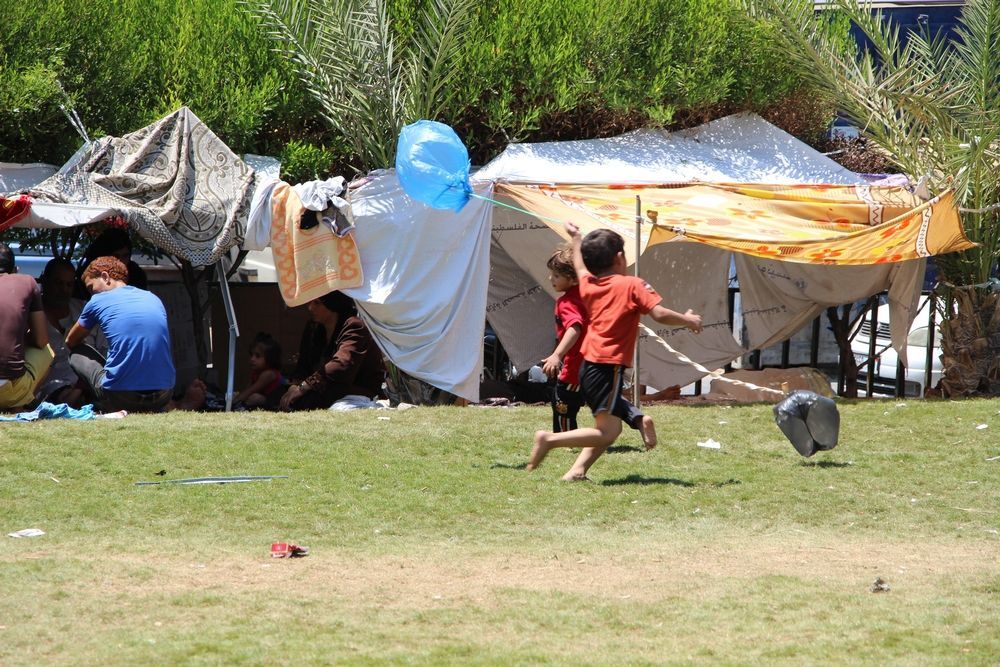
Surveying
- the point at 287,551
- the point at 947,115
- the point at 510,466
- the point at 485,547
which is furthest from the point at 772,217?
the point at 287,551

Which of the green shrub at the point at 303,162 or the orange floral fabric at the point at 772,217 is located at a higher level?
the green shrub at the point at 303,162

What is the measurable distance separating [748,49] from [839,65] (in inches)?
37.2

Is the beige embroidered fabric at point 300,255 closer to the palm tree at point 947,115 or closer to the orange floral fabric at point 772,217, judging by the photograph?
the orange floral fabric at point 772,217

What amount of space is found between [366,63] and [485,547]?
20.9ft

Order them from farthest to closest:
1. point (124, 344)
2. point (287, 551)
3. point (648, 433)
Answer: point (124, 344) → point (648, 433) → point (287, 551)

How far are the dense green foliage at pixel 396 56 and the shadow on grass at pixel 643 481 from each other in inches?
200

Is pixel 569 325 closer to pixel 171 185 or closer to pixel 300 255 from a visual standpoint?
pixel 300 255

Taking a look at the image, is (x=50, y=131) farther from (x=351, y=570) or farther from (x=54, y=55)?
(x=351, y=570)

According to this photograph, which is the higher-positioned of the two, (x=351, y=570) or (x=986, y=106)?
(x=986, y=106)

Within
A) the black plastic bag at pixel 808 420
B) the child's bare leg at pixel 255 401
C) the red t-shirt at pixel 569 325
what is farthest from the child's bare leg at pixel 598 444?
the child's bare leg at pixel 255 401

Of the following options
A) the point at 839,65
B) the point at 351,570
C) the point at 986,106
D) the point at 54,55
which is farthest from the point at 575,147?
the point at 351,570

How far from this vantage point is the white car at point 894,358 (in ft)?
46.1

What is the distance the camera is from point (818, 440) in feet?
26.9

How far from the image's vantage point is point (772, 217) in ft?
36.8
